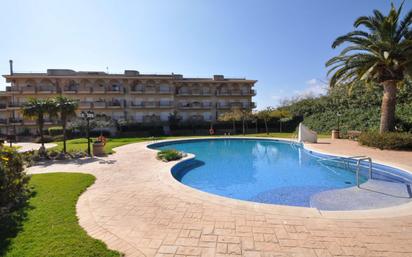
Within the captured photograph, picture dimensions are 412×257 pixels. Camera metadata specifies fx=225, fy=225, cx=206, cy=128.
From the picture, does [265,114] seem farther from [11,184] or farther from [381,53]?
[11,184]

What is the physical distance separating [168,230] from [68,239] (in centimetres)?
165

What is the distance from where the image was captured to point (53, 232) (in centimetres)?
400

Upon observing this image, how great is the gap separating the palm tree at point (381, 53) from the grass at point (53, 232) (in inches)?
612

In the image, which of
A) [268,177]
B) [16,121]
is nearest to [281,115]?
[268,177]

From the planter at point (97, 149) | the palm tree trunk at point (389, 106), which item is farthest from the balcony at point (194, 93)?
the palm tree trunk at point (389, 106)

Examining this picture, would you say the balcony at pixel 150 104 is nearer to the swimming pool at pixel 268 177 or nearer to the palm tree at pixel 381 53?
the swimming pool at pixel 268 177

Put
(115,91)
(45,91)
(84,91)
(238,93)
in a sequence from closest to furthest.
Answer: (45,91)
(84,91)
(115,91)
(238,93)

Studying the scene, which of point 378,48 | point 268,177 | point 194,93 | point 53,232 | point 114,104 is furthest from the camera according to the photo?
point 194,93

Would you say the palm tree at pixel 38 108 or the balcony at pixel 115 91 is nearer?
the palm tree at pixel 38 108

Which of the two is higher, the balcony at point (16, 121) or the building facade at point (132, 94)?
the building facade at point (132, 94)

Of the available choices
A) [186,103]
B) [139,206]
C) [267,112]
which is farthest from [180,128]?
[139,206]

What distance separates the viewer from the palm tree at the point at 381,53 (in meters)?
13.0

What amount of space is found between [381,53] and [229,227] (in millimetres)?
14974

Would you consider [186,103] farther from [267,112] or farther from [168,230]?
[168,230]
